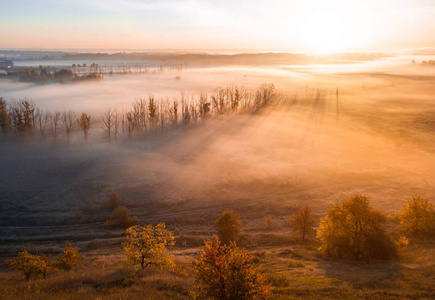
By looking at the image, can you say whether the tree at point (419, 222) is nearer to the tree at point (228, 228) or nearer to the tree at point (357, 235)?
the tree at point (357, 235)

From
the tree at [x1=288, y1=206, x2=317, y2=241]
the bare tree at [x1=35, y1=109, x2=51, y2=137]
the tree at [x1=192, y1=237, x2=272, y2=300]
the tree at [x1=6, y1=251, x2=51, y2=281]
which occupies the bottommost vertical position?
the tree at [x1=288, y1=206, x2=317, y2=241]

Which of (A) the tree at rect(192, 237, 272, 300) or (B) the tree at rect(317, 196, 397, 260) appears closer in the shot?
(A) the tree at rect(192, 237, 272, 300)

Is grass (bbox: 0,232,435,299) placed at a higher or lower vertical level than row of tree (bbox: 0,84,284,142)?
lower

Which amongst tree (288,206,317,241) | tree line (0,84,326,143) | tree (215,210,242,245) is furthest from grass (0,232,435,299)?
tree line (0,84,326,143)

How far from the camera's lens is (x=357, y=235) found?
34.3 metres

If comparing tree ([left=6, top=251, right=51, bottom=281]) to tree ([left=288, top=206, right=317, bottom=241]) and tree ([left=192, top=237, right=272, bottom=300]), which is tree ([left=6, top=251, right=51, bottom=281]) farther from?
tree ([left=288, top=206, right=317, bottom=241])

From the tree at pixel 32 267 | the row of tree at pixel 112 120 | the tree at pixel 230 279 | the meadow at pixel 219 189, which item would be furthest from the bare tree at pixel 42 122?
the tree at pixel 230 279

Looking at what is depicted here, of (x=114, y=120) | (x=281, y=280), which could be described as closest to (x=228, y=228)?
(x=281, y=280)

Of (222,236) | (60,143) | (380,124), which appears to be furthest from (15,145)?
(380,124)

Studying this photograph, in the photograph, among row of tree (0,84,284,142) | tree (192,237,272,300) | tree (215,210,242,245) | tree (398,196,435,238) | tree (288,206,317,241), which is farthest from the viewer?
row of tree (0,84,284,142)

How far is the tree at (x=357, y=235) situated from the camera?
112 feet

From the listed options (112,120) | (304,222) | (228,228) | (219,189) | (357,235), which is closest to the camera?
(357,235)

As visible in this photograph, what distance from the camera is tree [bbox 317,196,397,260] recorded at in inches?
1340

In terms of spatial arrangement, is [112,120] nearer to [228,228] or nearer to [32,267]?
[228,228]
